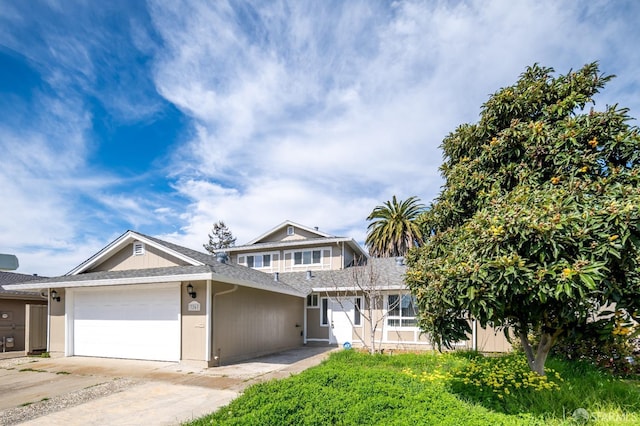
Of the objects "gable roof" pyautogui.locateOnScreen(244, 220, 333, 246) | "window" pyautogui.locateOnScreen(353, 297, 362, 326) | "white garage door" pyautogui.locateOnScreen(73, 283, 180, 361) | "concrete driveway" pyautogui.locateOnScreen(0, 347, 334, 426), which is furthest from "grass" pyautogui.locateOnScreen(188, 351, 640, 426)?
"gable roof" pyautogui.locateOnScreen(244, 220, 333, 246)

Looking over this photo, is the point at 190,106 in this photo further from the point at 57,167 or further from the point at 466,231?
the point at 466,231

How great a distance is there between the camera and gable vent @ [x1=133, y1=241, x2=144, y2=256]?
12809 mm

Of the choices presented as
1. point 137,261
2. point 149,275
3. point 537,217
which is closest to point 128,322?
point 149,275

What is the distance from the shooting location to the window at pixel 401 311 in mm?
14609

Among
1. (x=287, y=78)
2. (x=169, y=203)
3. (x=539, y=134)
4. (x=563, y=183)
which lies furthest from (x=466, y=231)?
(x=169, y=203)

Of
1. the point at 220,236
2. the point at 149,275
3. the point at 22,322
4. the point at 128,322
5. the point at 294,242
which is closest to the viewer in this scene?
the point at 149,275

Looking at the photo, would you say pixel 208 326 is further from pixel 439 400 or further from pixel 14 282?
pixel 14 282

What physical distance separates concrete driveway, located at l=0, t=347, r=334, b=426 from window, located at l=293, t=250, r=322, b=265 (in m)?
8.29

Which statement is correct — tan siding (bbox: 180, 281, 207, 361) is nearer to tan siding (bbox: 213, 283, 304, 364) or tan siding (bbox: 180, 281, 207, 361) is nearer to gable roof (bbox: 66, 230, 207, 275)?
tan siding (bbox: 213, 283, 304, 364)

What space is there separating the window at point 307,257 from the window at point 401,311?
586 cm

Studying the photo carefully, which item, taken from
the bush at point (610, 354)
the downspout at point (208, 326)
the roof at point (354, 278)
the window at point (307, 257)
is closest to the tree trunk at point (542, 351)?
the bush at point (610, 354)

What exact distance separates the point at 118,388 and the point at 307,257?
13.0 metres

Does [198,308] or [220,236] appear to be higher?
[220,236]

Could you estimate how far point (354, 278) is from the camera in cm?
1490
